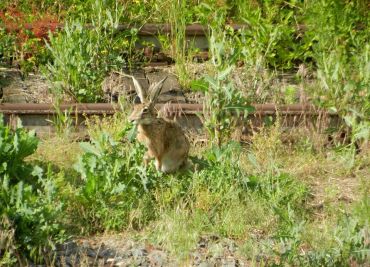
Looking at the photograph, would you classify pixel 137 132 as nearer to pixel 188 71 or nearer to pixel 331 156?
pixel 331 156

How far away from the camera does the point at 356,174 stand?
349 inches

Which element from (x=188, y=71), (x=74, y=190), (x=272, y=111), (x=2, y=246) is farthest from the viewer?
(x=188, y=71)

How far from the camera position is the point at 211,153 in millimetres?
8141

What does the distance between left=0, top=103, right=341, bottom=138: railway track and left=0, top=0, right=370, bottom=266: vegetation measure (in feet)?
0.40

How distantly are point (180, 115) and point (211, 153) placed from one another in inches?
58.7

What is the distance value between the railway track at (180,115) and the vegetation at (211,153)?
0.40 feet

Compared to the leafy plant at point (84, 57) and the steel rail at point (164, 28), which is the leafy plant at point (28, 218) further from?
the steel rail at point (164, 28)

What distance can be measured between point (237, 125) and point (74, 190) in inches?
83.3

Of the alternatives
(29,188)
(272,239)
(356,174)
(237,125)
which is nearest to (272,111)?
(237,125)

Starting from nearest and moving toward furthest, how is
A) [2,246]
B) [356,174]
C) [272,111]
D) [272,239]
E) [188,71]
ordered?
1. [2,246]
2. [272,239]
3. [356,174]
4. [272,111]
5. [188,71]

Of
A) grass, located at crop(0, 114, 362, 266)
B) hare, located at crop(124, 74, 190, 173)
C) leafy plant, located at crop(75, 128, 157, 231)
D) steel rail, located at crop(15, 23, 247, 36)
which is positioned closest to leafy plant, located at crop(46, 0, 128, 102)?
steel rail, located at crop(15, 23, 247, 36)

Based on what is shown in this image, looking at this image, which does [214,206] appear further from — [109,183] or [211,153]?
[109,183]

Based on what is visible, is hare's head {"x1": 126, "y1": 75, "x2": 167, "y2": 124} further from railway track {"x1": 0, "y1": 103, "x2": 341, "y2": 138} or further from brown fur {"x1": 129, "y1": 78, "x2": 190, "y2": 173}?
railway track {"x1": 0, "y1": 103, "x2": 341, "y2": 138}

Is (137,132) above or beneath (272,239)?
above
